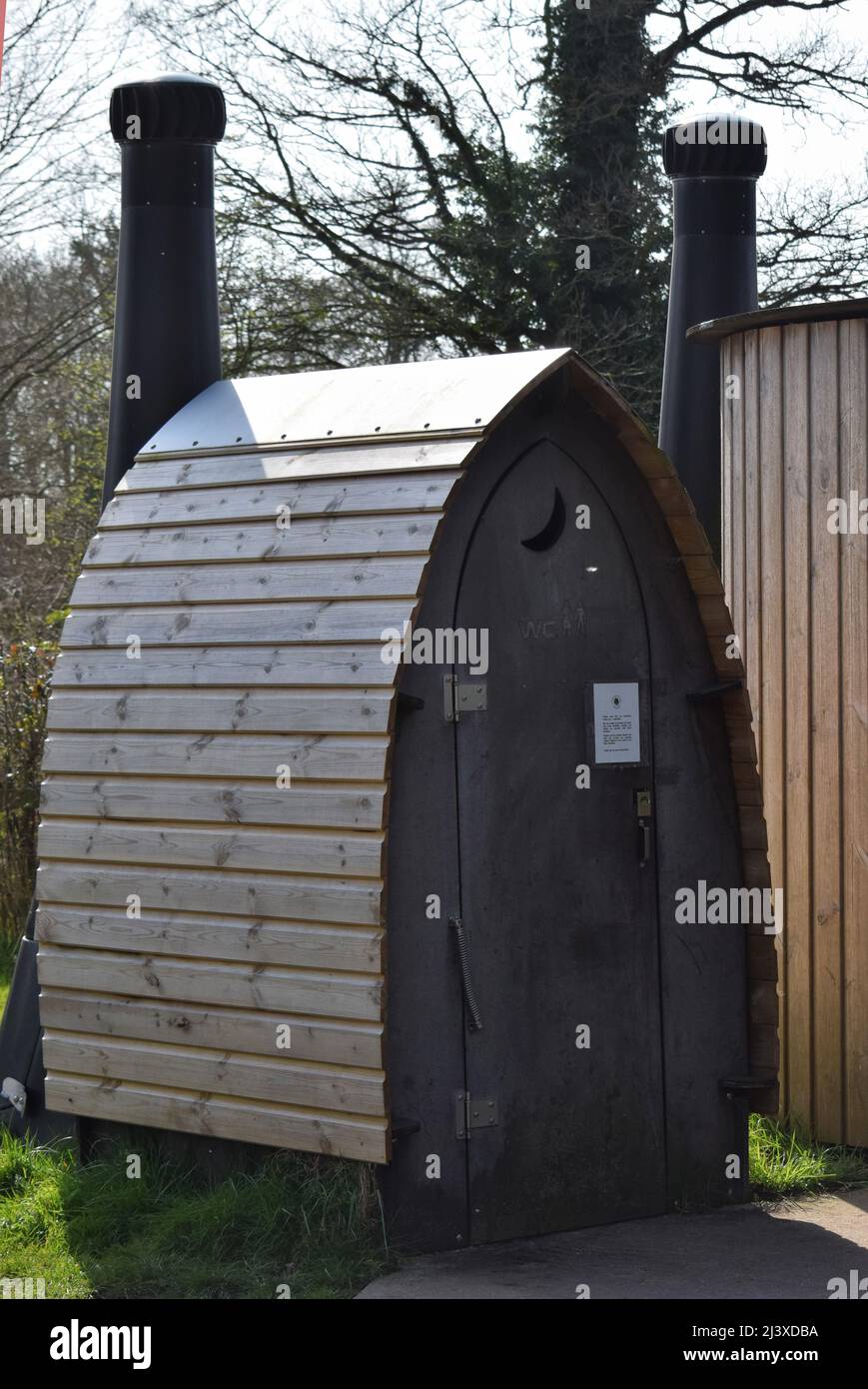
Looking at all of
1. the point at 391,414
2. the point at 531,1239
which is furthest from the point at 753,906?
the point at 391,414

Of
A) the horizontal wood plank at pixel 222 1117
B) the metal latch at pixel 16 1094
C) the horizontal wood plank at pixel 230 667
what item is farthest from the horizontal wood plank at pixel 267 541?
the metal latch at pixel 16 1094

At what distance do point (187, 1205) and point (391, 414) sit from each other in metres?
2.70

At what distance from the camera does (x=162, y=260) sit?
6801 mm

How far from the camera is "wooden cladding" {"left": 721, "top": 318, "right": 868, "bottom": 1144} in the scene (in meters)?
6.53

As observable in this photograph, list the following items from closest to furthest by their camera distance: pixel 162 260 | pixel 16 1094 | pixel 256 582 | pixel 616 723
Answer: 1. pixel 256 582
2. pixel 616 723
3. pixel 16 1094
4. pixel 162 260

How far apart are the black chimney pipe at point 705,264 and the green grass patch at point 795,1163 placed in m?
3.08

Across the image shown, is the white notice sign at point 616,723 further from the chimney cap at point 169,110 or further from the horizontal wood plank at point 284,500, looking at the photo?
the chimney cap at point 169,110

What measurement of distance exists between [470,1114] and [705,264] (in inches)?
198

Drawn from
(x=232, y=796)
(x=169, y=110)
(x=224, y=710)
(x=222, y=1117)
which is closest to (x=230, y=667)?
(x=224, y=710)

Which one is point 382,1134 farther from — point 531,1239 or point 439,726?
point 439,726

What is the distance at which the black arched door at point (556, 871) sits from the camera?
5.38m

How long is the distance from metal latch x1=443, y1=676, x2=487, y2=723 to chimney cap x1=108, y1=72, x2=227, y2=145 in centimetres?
291

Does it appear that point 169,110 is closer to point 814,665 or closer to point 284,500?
point 284,500
